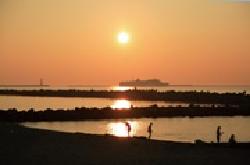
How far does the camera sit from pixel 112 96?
14112cm

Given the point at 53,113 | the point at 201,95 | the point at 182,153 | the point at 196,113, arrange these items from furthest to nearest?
the point at 201,95
the point at 196,113
the point at 53,113
the point at 182,153

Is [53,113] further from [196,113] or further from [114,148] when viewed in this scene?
[114,148]

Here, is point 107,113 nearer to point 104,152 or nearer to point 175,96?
point 104,152

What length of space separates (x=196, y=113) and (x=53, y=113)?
1799 centimetres

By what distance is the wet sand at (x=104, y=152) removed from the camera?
18.1 m

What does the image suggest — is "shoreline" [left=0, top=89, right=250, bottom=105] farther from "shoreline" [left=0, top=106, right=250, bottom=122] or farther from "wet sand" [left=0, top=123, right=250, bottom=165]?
"wet sand" [left=0, top=123, right=250, bottom=165]

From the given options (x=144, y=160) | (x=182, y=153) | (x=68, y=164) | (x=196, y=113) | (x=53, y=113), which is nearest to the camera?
(x=68, y=164)

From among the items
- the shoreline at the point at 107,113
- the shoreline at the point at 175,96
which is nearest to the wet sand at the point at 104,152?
the shoreline at the point at 107,113

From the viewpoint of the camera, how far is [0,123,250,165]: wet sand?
59.3ft

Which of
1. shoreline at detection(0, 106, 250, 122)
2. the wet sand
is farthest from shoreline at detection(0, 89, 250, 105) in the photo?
the wet sand

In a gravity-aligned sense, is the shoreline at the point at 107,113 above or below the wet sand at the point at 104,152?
above

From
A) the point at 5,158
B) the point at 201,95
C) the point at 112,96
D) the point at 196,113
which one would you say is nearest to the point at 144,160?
the point at 5,158

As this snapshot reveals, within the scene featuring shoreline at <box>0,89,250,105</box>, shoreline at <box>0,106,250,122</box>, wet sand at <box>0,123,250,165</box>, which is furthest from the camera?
shoreline at <box>0,89,250,105</box>

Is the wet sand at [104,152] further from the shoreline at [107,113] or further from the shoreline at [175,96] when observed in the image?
the shoreline at [175,96]
